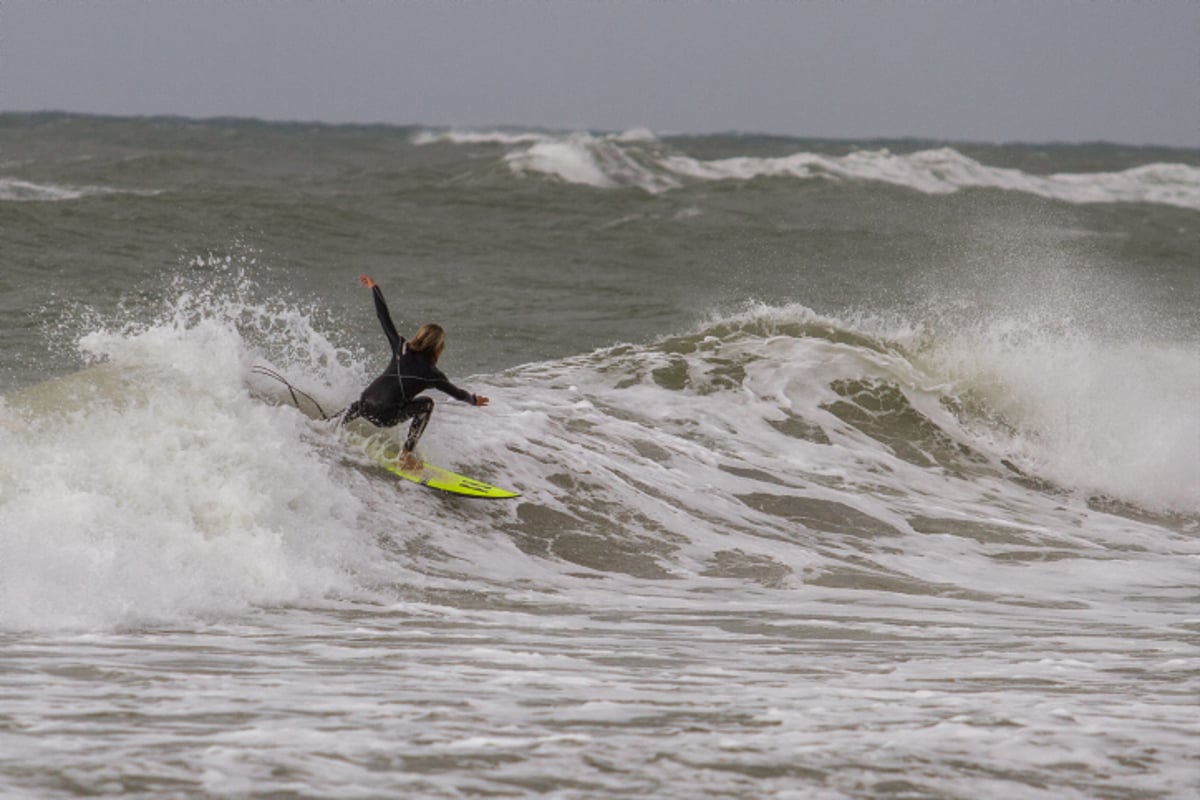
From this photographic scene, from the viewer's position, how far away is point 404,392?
9.56 meters

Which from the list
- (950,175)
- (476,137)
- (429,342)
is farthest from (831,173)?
(429,342)

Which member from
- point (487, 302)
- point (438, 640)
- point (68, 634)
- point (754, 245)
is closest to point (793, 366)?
point (487, 302)

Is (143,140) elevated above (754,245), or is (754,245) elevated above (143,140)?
(143,140)

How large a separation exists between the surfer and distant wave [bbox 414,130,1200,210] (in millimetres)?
24165

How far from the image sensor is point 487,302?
19.3 metres

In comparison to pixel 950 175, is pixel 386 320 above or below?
below

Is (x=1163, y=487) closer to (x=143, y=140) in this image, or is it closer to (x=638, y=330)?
(x=638, y=330)

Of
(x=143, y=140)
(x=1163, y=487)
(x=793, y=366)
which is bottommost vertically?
(x=1163, y=487)

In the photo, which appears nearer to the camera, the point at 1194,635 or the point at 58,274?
the point at 1194,635

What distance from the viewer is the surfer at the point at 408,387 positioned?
9.52 metres

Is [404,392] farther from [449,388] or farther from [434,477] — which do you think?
[434,477]

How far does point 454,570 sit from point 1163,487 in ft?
24.4

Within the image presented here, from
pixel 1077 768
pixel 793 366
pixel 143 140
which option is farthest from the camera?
pixel 143 140

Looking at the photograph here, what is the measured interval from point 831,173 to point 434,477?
30211 mm
